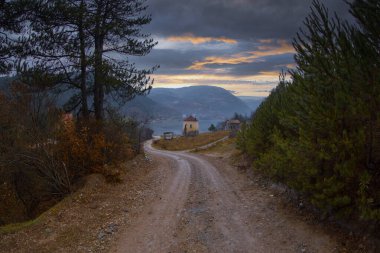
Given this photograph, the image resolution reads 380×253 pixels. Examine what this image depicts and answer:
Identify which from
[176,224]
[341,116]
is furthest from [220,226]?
[341,116]

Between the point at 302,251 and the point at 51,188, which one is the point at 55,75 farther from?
the point at 302,251

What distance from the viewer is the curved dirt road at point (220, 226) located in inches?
373

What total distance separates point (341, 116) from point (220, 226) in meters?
5.22

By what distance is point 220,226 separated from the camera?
36.8 feet

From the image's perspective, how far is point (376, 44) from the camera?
768cm

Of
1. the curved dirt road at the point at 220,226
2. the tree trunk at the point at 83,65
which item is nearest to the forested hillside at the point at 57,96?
the tree trunk at the point at 83,65

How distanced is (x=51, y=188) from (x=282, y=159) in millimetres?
11107

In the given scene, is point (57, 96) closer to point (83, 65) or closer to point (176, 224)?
point (83, 65)

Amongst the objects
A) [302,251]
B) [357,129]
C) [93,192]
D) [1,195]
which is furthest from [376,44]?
[1,195]

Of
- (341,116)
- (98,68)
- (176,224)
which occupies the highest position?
(98,68)

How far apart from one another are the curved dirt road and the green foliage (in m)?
1.33

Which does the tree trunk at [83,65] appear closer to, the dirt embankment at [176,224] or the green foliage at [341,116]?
the dirt embankment at [176,224]

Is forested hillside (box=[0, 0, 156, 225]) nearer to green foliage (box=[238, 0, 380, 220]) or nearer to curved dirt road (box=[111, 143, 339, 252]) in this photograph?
curved dirt road (box=[111, 143, 339, 252])

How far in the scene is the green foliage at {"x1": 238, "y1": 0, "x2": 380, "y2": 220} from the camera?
306 inches
